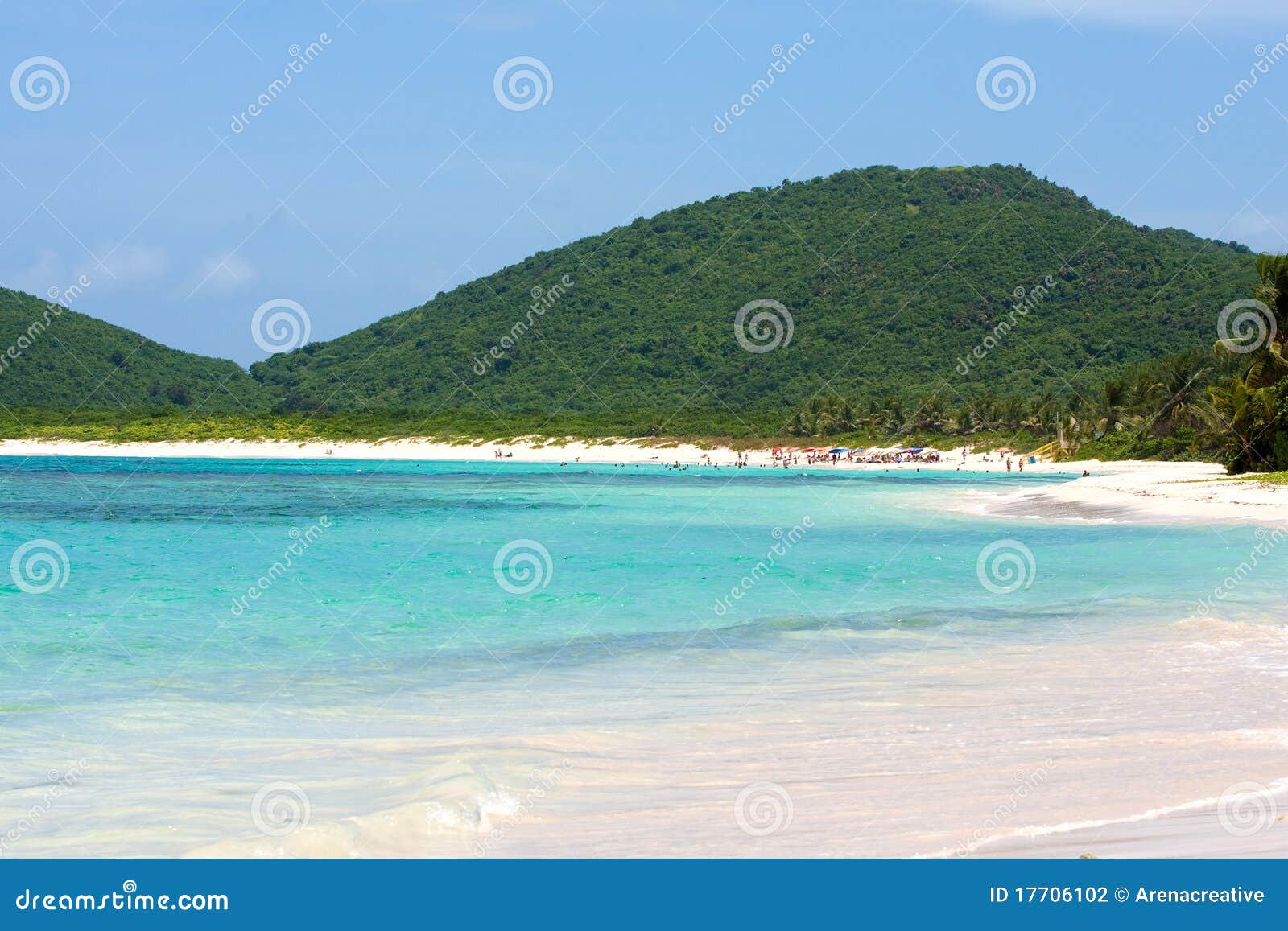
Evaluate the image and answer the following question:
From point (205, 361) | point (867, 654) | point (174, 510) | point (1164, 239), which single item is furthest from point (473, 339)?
point (867, 654)

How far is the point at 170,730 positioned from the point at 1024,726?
617cm

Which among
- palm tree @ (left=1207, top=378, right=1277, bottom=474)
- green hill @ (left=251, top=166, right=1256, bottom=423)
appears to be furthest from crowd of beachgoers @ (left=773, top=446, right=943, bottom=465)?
palm tree @ (left=1207, top=378, right=1277, bottom=474)

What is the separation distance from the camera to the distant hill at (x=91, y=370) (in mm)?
107062

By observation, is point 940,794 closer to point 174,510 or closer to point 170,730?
point 170,730

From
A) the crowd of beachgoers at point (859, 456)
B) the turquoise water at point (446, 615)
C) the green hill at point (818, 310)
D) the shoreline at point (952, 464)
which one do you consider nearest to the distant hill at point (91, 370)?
the green hill at point (818, 310)

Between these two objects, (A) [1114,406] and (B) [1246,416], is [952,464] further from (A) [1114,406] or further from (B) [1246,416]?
(B) [1246,416]

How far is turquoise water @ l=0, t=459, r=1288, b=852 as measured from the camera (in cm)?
866

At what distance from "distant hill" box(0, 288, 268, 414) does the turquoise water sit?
80119mm

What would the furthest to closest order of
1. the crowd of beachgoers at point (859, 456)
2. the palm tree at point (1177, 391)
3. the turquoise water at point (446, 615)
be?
1. the crowd of beachgoers at point (859, 456)
2. the palm tree at point (1177, 391)
3. the turquoise water at point (446, 615)

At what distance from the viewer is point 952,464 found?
85.2 meters

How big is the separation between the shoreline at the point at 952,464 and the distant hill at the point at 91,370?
43.7ft

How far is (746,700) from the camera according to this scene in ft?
31.4

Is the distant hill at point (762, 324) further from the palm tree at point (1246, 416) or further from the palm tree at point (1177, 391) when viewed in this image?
the palm tree at point (1246, 416)

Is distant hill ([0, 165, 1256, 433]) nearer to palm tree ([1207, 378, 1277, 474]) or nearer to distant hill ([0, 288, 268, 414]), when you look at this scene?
distant hill ([0, 288, 268, 414])
